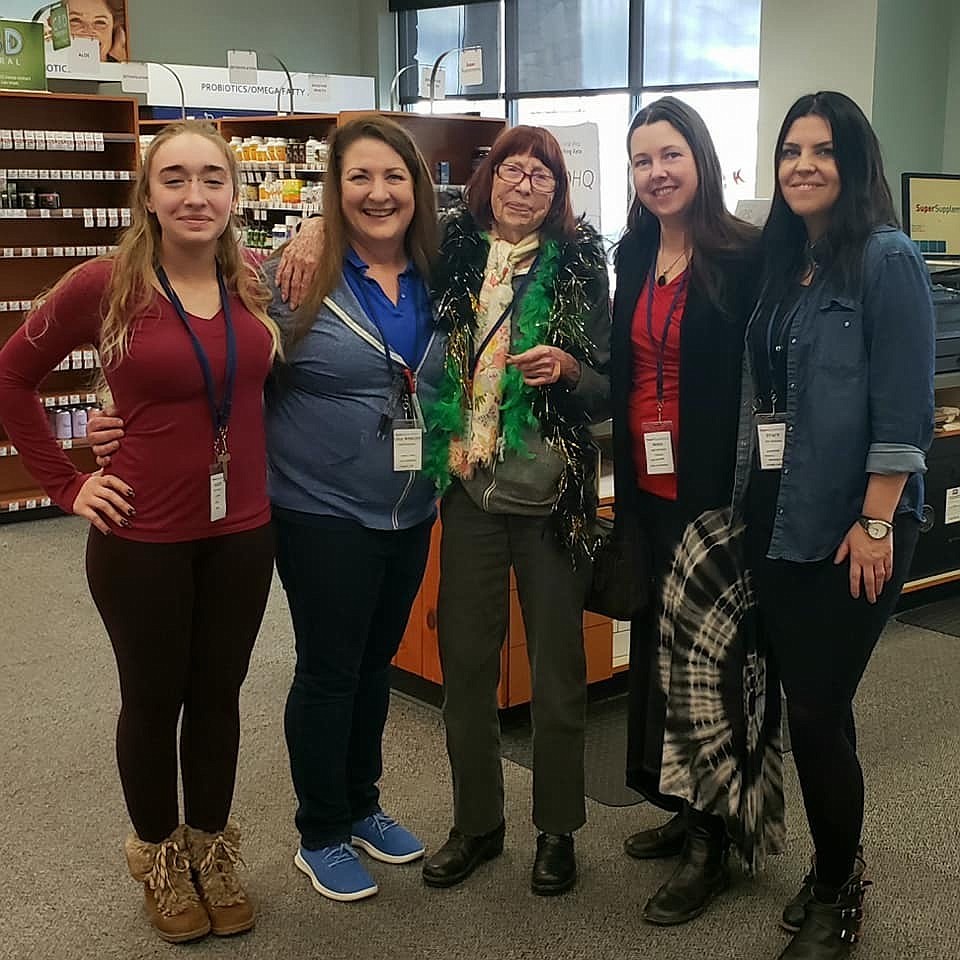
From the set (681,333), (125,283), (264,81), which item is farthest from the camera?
(264,81)

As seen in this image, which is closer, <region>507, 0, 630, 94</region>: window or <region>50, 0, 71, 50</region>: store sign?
<region>50, 0, 71, 50</region>: store sign

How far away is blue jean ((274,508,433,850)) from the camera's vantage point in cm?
222

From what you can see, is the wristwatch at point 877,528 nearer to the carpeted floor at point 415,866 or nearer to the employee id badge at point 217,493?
the carpeted floor at point 415,866

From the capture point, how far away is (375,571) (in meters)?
2.27

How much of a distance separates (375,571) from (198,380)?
1.70ft

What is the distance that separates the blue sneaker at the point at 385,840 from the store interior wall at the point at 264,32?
869cm

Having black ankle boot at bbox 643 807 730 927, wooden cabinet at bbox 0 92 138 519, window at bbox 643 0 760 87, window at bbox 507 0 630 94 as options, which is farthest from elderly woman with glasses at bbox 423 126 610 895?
window at bbox 507 0 630 94

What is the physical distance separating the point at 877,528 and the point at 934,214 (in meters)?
2.71

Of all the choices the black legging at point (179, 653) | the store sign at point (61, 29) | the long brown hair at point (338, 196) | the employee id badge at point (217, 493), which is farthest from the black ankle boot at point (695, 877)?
the store sign at point (61, 29)

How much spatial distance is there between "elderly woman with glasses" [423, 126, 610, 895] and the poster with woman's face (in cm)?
810

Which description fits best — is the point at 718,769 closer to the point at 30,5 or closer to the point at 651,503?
the point at 651,503

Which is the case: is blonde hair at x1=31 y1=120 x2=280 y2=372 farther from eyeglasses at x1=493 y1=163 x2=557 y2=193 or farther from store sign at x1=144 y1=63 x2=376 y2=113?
store sign at x1=144 y1=63 x2=376 y2=113

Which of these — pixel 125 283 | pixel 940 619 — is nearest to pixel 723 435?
pixel 125 283

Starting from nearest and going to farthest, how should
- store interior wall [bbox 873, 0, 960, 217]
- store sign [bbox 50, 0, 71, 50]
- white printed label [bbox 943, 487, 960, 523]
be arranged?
white printed label [bbox 943, 487, 960, 523] < store interior wall [bbox 873, 0, 960, 217] < store sign [bbox 50, 0, 71, 50]
